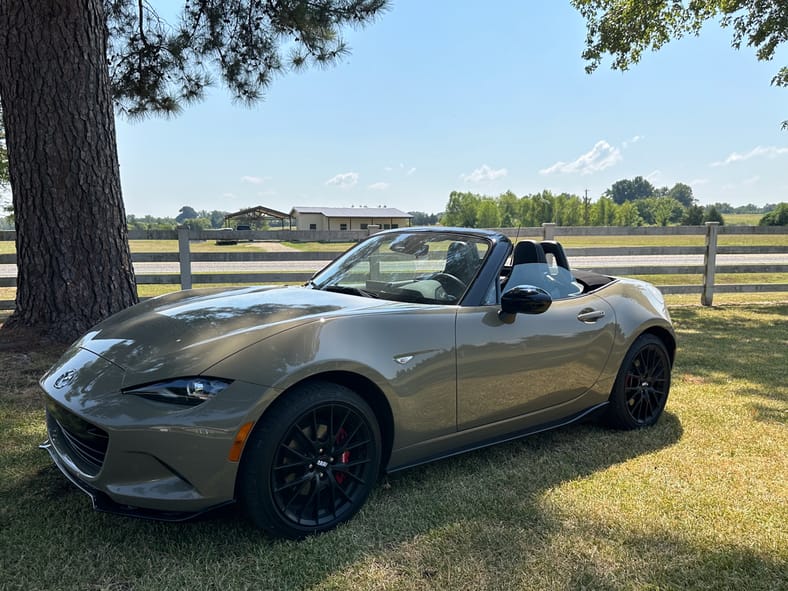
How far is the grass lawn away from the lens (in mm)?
2113

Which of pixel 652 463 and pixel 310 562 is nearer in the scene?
pixel 310 562

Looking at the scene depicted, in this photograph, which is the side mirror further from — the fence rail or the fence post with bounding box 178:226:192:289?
the fence post with bounding box 178:226:192:289

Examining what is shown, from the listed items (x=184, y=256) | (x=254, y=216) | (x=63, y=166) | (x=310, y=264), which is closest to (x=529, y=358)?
(x=63, y=166)

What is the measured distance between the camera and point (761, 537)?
245 cm

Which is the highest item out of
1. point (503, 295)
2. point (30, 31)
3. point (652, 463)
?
point (30, 31)

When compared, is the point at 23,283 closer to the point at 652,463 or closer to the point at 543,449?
the point at 543,449

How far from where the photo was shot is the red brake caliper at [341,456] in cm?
243

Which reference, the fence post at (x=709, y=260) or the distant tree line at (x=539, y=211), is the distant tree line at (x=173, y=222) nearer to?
the fence post at (x=709, y=260)

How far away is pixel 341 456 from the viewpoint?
2434 mm

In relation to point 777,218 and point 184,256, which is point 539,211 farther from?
point 184,256

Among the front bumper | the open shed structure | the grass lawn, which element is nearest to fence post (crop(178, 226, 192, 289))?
the grass lawn

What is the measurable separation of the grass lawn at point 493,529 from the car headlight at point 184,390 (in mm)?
543

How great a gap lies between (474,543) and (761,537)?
4.33 ft

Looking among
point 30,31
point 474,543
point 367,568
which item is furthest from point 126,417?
point 30,31
